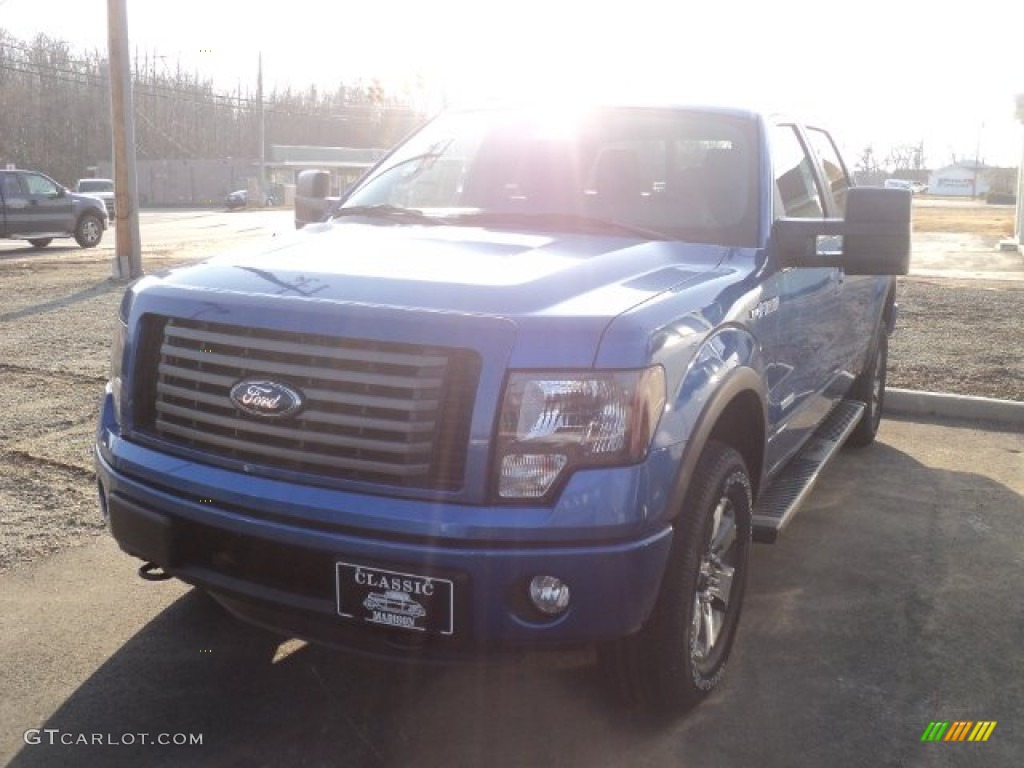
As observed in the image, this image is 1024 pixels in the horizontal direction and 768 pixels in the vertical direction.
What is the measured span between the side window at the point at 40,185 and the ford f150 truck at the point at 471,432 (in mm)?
21146

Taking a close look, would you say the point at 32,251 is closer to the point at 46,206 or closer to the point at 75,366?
the point at 46,206

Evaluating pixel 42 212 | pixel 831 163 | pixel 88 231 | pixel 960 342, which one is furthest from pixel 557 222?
pixel 88 231

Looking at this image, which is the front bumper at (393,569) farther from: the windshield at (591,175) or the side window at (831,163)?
the side window at (831,163)

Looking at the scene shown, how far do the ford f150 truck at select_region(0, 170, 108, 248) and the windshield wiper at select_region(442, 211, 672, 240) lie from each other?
2068cm

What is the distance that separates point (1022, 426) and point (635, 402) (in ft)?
17.5

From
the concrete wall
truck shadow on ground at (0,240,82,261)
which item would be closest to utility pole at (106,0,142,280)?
truck shadow on ground at (0,240,82,261)

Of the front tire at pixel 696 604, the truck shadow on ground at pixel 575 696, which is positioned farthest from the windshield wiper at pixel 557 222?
the truck shadow on ground at pixel 575 696

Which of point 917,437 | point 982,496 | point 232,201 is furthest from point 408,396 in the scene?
point 232,201

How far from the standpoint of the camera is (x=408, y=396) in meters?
2.62

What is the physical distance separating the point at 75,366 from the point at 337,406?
584 cm

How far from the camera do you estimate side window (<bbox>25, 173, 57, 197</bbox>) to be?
73.0ft

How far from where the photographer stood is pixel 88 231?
23594 mm

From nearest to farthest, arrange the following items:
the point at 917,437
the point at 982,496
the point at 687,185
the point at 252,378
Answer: the point at 252,378 → the point at 687,185 → the point at 982,496 → the point at 917,437

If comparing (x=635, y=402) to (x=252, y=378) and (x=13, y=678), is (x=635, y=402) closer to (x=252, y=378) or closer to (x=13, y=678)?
(x=252, y=378)
